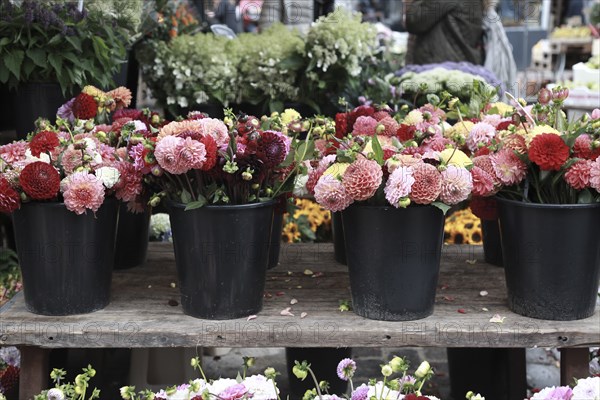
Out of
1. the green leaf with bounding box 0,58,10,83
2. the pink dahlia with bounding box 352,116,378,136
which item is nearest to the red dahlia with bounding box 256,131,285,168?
the pink dahlia with bounding box 352,116,378,136

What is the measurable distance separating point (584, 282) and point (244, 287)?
2.45ft

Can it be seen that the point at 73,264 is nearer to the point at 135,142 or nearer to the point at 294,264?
the point at 135,142

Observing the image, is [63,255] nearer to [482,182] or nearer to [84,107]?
[84,107]

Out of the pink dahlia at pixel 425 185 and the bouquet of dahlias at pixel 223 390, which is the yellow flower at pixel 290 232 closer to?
the pink dahlia at pixel 425 185

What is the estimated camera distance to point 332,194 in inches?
70.2

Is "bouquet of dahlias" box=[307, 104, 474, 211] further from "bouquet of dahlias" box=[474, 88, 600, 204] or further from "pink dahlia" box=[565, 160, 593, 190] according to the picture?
"pink dahlia" box=[565, 160, 593, 190]

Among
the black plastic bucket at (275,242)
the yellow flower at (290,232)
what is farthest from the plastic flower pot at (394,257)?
the yellow flower at (290,232)

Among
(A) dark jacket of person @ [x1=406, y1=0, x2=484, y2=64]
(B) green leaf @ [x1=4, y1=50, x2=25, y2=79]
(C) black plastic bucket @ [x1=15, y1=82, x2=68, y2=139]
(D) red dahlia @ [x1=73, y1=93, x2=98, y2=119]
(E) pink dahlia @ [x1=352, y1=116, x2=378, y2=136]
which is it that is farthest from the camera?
(A) dark jacket of person @ [x1=406, y1=0, x2=484, y2=64]

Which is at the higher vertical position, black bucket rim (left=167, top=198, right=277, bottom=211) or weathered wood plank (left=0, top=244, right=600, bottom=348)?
black bucket rim (left=167, top=198, right=277, bottom=211)

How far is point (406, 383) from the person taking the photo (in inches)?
50.4

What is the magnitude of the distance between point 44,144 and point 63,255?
25 centimetres

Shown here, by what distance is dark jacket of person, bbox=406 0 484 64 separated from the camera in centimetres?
489

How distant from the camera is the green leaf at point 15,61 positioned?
2641 mm

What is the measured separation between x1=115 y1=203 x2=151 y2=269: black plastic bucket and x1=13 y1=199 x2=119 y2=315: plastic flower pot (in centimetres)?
36
